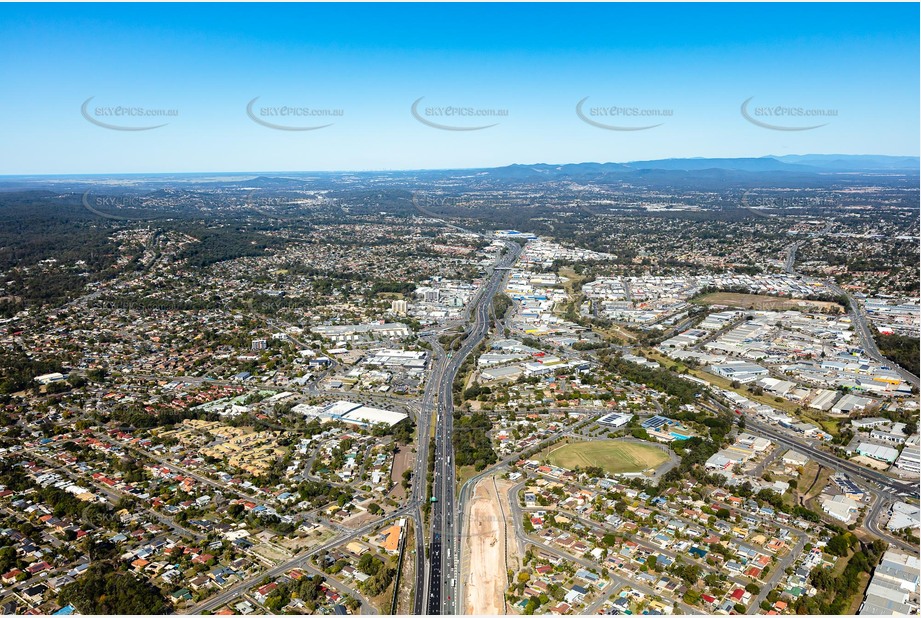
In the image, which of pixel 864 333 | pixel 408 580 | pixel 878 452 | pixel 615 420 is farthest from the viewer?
pixel 864 333

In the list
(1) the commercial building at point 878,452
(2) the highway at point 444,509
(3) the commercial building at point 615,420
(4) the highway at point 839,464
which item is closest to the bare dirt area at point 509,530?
(2) the highway at point 444,509

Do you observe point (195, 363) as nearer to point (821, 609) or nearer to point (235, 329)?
point (235, 329)

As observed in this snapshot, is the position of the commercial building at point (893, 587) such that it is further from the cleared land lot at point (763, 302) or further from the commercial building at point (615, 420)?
the cleared land lot at point (763, 302)

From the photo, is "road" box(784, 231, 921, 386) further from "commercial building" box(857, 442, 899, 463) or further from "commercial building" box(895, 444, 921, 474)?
"commercial building" box(857, 442, 899, 463)

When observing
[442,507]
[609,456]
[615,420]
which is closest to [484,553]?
[442,507]

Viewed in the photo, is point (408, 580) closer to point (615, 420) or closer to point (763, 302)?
point (615, 420)

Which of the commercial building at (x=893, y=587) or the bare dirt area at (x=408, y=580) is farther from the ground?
the commercial building at (x=893, y=587)

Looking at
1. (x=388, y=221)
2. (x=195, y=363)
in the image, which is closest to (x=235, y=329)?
(x=195, y=363)
